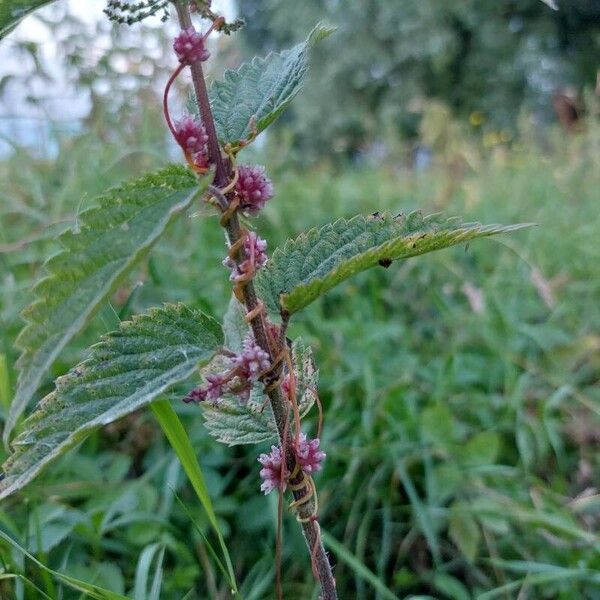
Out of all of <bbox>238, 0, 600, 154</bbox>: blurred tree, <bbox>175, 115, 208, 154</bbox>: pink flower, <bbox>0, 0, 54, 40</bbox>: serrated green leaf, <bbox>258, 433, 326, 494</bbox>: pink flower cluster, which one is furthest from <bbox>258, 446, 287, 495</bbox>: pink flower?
<bbox>238, 0, 600, 154</bbox>: blurred tree

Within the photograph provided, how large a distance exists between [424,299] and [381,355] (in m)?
0.41

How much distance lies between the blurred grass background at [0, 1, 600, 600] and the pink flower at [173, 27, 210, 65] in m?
0.12

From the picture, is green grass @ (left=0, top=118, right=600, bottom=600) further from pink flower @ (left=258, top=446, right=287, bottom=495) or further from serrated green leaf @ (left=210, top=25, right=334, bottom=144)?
serrated green leaf @ (left=210, top=25, right=334, bottom=144)

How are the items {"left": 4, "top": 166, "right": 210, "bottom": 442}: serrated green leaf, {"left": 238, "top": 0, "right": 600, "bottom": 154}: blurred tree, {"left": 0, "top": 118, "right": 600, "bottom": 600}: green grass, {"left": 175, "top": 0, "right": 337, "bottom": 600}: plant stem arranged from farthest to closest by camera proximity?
{"left": 238, "top": 0, "right": 600, "bottom": 154}: blurred tree → {"left": 0, "top": 118, "right": 600, "bottom": 600}: green grass → {"left": 175, "top": 0, "right": 337, "bottom": 600}: plant stem → {"left": 4, "top": 166, "right": 210, "bottom": 442}: serrated green leaf

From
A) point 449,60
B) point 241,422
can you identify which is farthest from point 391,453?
point 449,60

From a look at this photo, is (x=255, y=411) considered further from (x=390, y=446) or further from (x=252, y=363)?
(x=390, y=446)

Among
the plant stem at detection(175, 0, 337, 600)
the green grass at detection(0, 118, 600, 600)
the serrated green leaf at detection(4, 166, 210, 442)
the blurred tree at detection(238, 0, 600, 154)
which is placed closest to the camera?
the serrated green leaf at detection(4, 166, 210, 442)

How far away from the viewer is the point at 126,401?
462 mm

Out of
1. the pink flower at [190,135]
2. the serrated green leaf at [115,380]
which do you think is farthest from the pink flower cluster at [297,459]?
the pink flower at [190,135]

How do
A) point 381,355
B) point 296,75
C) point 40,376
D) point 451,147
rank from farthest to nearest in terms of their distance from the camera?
point 451,147, point 381,355, point 296,75, point 40,376

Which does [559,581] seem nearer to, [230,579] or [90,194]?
[230,579]

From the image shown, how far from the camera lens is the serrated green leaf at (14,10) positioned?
44 cm

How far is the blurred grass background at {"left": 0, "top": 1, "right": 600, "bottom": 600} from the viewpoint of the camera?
94 centimetres

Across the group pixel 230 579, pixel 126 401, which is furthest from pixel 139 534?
pixel 126 401
